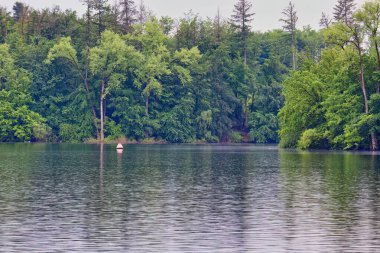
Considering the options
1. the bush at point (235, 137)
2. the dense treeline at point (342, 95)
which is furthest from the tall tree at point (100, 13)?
the dense treeline at point (342, 95)

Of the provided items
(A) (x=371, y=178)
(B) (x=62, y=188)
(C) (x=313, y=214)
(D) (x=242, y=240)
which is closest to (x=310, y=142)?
(A) (x=371, y=178)

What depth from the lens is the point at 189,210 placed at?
37.6 m

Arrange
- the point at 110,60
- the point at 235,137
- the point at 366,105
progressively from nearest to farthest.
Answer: the point at 366,105, the point at 110,60, the point at 235,137

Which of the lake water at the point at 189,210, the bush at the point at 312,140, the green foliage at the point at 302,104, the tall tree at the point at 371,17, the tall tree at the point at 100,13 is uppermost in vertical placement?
the tall tree at the point at 100,13

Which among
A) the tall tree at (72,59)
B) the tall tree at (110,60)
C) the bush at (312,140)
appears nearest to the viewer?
the bush at (312,140)

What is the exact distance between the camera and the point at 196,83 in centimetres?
16750

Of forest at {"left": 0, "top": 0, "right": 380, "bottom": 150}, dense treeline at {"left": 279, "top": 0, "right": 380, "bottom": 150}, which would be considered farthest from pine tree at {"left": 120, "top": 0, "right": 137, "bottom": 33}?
dense treeline at {"left": 279, "top": 0, "right": 380, "bottom": 150}

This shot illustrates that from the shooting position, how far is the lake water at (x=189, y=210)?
92.5ft

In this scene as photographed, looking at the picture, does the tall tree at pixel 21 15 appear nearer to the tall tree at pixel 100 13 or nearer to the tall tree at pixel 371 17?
the tall tree at pixel 100 13

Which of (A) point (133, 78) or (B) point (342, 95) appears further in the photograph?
(A) point (133, 78)

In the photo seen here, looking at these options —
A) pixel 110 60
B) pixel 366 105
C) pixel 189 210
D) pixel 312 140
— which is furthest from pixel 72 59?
pixel 189 210

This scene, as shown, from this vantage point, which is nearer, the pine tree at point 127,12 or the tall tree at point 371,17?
the tall tree at point 371,17

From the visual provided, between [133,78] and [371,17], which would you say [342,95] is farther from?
[133,78]

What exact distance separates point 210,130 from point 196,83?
9.79 meters
